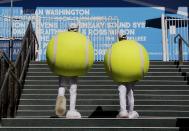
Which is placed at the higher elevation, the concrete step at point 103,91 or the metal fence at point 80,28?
the metal fence at point 80,28

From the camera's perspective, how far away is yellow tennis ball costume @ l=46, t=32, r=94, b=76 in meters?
9.15

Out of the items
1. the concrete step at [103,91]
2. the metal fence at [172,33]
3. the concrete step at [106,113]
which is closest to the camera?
the concrete step at [106,113]

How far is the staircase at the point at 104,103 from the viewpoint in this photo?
29.5ft

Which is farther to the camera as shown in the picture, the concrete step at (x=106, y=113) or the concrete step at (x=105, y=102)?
the concrete step at (x=105, y=102)

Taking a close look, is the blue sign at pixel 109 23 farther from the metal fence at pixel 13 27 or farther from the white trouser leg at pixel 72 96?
the white trouser leg at pixel 72 96

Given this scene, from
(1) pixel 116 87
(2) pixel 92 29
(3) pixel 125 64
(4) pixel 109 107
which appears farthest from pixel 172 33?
(3) pixel 125 64

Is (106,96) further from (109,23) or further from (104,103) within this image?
(109,23)

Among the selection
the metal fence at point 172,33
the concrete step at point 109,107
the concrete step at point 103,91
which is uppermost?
the metal fence at point 172,33

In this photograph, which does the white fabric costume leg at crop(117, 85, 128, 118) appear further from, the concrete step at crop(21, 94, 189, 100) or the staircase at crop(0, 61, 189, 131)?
the concrete step at crop(21, 94, 189, 100)

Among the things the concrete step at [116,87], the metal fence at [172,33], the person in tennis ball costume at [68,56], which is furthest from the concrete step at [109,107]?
the metal fence at [172,33]

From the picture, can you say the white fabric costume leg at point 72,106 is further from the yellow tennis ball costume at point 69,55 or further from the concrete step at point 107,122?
the concrete step at point 107,122

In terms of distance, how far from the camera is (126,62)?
9.23m

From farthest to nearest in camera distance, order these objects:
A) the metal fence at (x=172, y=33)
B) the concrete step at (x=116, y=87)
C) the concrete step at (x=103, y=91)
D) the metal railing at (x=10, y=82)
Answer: the metal fence at (x=172, y=33), the concrete step at (x=116, y=87), the concrete step at (x=103, y=91), the metal railing at (x=10, y=82)

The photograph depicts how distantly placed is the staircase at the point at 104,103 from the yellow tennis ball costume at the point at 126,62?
2.48ft
